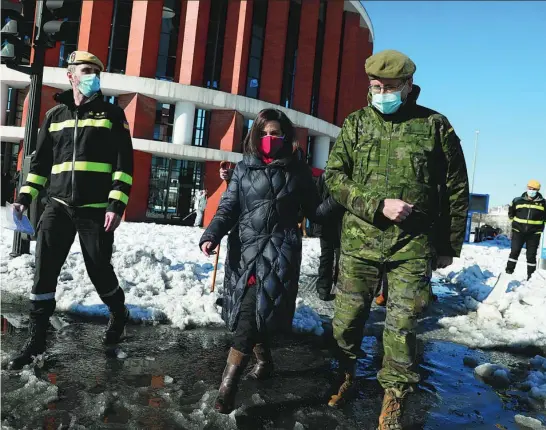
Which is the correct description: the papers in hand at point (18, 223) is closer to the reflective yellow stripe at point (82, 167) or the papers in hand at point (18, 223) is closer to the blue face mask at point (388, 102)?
the reflective yellow stripe at point (82, 167)

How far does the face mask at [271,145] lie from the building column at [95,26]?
66.6 feet

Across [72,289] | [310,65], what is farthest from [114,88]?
[72,289]

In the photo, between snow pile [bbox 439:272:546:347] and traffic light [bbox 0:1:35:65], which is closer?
snow pile [bbox 439:272:546:347]

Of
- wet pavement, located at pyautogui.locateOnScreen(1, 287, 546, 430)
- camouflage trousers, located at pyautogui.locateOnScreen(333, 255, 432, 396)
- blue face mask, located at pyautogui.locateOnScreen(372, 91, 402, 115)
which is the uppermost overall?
blue face mask, located at pyautogui.locateOnScreen(372, 91, 402, 115)

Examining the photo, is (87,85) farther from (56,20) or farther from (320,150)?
(320,150)

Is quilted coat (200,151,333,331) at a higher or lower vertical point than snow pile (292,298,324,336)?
higher

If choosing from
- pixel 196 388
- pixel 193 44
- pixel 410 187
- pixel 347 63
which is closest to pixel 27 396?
pixel 196 388

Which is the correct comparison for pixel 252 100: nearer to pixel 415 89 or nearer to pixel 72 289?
pixel 72 289

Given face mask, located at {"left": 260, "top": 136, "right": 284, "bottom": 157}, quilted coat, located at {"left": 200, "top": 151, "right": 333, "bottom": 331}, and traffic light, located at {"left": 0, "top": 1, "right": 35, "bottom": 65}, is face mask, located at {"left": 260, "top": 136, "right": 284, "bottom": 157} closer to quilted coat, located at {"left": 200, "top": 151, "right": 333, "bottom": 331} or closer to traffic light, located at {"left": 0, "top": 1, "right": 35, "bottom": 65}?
quilted coat, located at {"left": 200, "top": 151, "right": 333, "bottom": 331}

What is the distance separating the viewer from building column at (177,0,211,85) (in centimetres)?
2148

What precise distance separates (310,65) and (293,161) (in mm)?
23245

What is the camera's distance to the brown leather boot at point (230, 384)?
2713 millimetres

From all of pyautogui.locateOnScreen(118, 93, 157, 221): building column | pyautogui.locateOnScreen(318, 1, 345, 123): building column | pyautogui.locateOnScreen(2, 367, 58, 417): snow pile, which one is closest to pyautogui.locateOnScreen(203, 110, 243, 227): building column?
pyautogui.locateOnScreen(118, 93, 157, 221): building column

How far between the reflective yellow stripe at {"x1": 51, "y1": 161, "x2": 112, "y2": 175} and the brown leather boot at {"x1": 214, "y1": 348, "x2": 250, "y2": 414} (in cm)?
182
